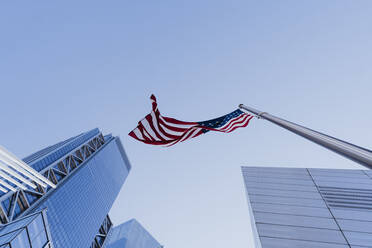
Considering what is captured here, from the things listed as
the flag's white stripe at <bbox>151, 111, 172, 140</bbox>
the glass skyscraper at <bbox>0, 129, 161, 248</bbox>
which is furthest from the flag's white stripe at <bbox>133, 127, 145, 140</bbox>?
the glass skyscraper at <bbox>0, 129, 161, 248</bbox>

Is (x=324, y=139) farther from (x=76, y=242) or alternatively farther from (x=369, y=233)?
(x=76, y=242)

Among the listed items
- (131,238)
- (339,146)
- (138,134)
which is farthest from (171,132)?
(131,238)

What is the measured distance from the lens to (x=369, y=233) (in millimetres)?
14375

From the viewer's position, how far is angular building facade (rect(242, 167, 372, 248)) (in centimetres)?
1380

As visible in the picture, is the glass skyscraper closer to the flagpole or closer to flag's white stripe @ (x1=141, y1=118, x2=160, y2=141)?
flag's white stripe @ (x1=141, y1=118, x2=160, y2=141)

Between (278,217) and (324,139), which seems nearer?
(324,139)

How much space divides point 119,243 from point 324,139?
194887 mm

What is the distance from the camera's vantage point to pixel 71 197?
95.1 metres

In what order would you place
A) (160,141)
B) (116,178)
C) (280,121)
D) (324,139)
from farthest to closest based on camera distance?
(116,178)
(160,141)
(280,121)
(324,139)

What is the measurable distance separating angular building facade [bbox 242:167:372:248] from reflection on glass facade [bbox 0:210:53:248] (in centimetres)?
2070

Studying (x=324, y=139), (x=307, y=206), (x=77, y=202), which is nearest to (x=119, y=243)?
(x=77, y=202)

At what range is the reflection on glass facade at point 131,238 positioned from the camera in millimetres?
172000

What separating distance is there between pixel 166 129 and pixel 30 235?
20.5m

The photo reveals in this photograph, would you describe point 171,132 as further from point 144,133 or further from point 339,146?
point 339,146
